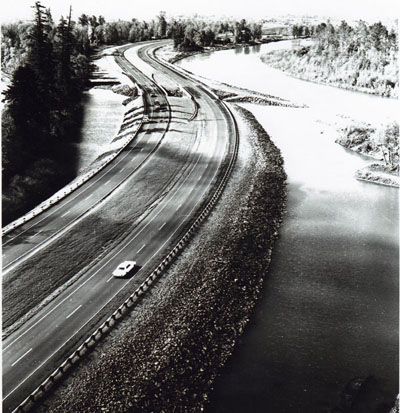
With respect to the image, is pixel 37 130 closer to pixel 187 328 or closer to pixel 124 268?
pixel 124 268

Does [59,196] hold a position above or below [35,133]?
below

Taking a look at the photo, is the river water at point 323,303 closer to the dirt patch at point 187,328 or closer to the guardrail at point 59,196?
the dirt patch at point 187,328

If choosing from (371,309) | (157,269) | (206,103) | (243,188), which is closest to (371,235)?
(371,309)

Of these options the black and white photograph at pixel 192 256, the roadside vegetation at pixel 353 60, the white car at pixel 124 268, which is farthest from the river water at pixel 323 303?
the roadside vegetation at pixel 353 60

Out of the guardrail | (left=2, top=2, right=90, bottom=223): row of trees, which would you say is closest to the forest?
(left=2, top=2, right=90, bottom=223): row of trees

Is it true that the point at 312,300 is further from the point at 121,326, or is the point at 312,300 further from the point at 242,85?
the point at 242,85

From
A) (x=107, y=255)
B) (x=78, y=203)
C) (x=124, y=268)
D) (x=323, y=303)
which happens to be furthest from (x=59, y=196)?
(x=323, y=303)

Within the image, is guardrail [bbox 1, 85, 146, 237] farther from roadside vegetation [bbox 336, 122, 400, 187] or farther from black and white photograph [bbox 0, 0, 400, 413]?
roadside vegetation [bbox 336, 122, 400, 187]
